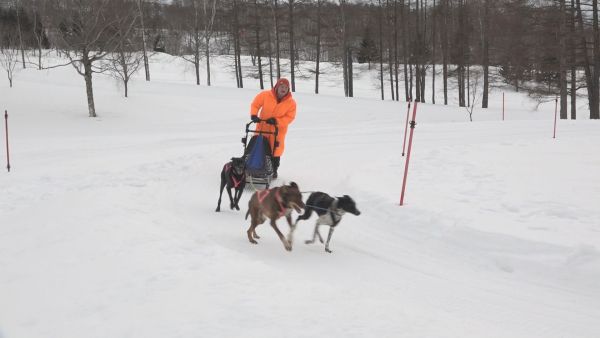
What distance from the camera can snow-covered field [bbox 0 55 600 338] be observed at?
3.87m

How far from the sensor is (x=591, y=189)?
7961mm

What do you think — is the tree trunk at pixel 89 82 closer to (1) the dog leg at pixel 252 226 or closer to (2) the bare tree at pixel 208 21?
(1) the dog leg at pixel 252 226

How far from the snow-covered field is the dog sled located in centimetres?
42

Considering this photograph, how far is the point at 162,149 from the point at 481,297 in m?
10.7

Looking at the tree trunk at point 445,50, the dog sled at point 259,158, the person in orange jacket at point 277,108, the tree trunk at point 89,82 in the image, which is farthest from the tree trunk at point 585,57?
the tree trunk at point 89,82

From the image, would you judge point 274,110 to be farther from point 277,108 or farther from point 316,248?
point 316,248

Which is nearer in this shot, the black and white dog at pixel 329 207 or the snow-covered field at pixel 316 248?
the snow-covered field at pixel 316 248

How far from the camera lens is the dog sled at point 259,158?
8.83 m

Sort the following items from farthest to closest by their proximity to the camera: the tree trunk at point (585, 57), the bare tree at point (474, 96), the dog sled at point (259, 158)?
1. the bare tree at point (474, 96)
2. the tree trunk at point (585, 57)
3. the dog sled at point (259, 158)

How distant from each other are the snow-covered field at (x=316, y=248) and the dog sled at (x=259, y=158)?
0.42m

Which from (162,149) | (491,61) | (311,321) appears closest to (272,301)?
(311,321)

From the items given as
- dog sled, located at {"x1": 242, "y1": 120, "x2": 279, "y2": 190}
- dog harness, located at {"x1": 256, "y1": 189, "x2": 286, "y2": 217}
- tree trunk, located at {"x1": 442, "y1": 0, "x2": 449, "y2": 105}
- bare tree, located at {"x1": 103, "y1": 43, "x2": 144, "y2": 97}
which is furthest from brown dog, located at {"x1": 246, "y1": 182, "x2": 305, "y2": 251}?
tree trunk, located at {"x1": 442, "y1": 0, "x2": 449, "y2": 105}

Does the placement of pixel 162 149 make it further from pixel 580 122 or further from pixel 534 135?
pixel 580 122

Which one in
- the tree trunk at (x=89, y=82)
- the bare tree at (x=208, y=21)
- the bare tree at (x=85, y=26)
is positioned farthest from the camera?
the bare tree at (x=208, y=21)
